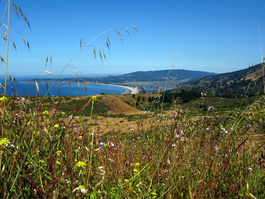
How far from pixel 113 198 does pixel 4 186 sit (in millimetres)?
672

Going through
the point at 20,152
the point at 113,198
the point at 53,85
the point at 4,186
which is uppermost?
the point at 53,85

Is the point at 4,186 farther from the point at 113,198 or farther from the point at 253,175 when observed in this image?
the point at 253,175

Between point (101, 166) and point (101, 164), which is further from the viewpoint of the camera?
point (101, 164)

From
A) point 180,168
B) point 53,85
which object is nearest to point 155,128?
point 180,168

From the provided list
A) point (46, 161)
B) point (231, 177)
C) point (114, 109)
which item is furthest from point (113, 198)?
point (114, 109)

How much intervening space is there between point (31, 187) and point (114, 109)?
60875 mm

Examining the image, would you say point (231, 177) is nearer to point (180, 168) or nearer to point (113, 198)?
point (180, 168)

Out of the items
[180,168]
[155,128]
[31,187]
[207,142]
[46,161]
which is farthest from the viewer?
[155,128]

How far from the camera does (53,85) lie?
2.16 metres

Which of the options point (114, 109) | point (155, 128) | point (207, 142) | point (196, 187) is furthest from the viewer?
point (114, 109)

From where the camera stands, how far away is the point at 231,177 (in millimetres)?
1995

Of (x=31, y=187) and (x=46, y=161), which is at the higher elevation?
(x=46, y=161)

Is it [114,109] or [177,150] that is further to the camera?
[114,109]

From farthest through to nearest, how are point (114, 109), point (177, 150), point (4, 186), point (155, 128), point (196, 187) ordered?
point (114, 109), point (155, 128), point (177, 150), point (196, 187), point (4, 186)
